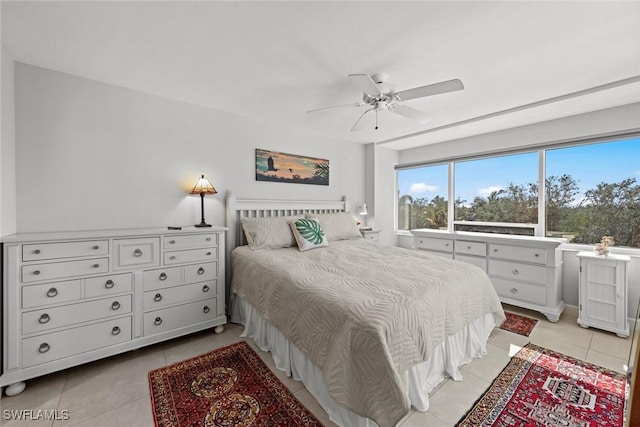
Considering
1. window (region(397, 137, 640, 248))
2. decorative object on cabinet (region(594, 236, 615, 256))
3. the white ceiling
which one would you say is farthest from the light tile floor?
the white ceiling

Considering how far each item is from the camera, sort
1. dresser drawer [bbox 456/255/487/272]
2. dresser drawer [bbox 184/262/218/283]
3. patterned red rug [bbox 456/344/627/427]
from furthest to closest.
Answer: dresser drawer [bbox 456/255/487/272]
dresser drawer [bbox 184/262/218/283]
patterned red rug [bbox 456/344/627/427]

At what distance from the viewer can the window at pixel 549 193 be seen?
9.43ft

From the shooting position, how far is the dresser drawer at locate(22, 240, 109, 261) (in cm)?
176

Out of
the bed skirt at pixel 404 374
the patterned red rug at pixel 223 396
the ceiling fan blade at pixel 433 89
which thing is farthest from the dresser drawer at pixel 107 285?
the ceiling fan blade at pixel 433 89

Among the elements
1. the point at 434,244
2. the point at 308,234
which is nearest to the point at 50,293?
the point at 308,234

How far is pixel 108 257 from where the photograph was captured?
202 centimetres

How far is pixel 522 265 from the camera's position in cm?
301

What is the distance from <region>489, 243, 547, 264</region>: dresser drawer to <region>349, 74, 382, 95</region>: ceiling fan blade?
248cm

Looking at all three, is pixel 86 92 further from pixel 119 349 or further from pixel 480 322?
pixel 480 322

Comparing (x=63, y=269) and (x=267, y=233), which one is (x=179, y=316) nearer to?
(x=63, y=269)

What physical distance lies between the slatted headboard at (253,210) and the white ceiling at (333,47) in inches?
47.0

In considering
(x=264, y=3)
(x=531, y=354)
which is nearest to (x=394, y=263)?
(x=531, y=354)

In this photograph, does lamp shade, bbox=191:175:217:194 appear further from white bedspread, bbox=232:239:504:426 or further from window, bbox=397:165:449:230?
window, bbox=397:165:449:230

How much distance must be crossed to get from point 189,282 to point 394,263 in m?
1.91
